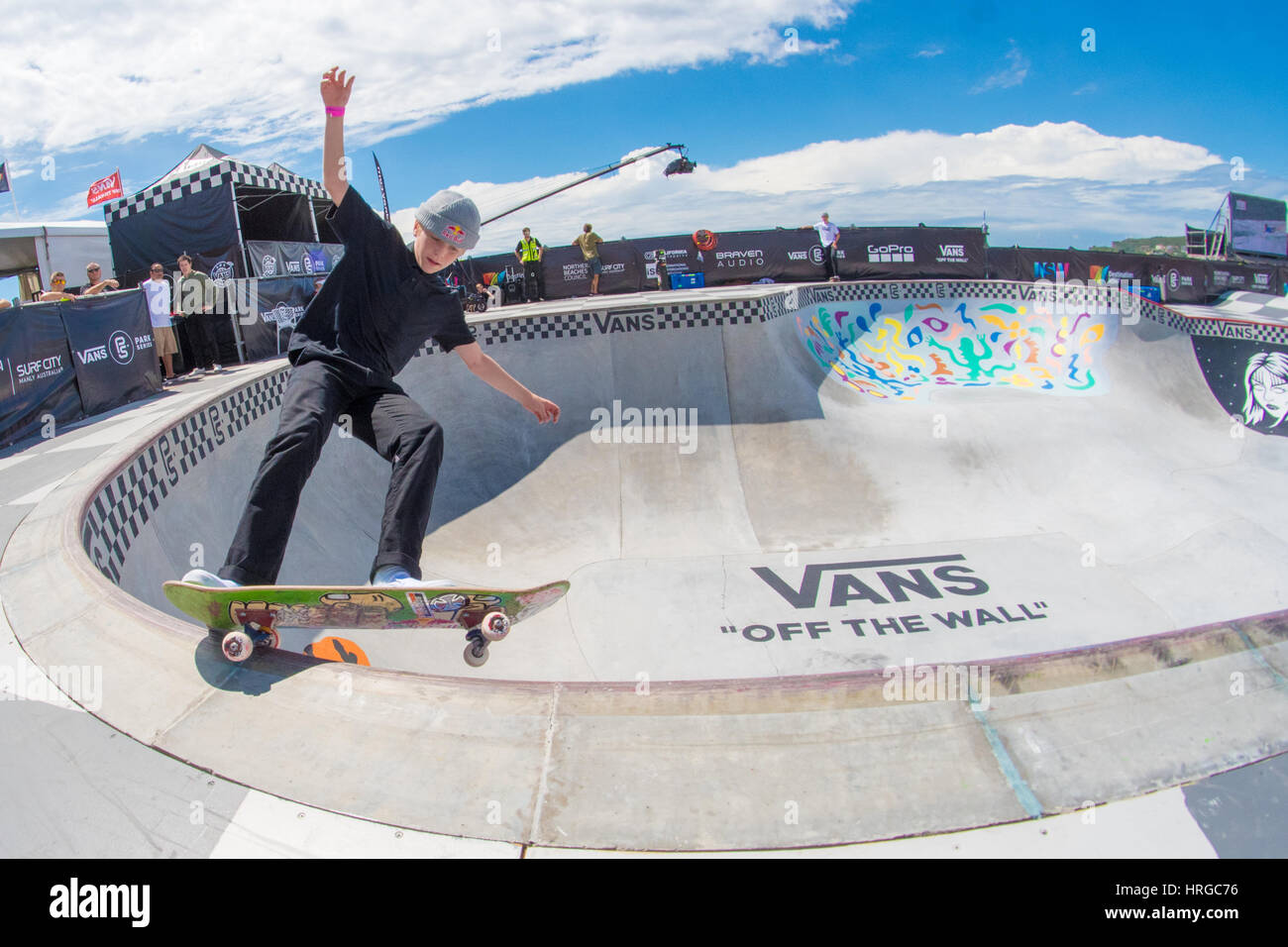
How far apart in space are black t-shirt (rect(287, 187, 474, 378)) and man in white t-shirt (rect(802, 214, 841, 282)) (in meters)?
19.1

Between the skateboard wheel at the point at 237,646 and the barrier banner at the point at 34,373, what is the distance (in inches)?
268

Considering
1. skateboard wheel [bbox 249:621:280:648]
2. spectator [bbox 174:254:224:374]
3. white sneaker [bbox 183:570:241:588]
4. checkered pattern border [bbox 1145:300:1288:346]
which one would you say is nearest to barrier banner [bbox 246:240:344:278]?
spectator [bbox 174:254:224:374]

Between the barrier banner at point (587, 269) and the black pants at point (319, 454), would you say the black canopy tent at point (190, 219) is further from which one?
the black pants at point (319, 454)

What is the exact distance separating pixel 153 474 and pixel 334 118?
299 cm

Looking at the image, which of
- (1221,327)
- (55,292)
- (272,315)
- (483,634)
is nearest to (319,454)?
(483,634)

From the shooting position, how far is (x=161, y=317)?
10.4 m

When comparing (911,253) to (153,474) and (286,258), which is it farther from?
(153,474)

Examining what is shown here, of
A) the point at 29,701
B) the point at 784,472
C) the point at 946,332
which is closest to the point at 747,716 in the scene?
the point at 29,701

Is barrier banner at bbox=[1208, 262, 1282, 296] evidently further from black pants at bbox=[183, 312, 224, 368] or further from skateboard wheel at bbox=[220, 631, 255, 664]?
skateboard wheel at bbox=[220, 631, 255, 664]

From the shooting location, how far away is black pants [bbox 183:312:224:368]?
38.7 ft

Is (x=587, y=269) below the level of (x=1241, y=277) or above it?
above

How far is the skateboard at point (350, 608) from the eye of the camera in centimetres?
253
